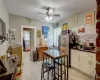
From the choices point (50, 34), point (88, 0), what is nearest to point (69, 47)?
point (88, 0)

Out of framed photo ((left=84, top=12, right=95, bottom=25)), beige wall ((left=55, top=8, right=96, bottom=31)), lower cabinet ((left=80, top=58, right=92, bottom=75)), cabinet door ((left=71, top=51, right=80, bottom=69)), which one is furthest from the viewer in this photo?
beige wall ((left=55, top=8, right=96, bottom=31))

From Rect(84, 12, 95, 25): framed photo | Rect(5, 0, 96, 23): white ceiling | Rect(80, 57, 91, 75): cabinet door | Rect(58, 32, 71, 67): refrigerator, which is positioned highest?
Rect(5, 0, 96, 23): white ceiling

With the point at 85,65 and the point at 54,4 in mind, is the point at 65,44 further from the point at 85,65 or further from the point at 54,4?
the point at 54,4

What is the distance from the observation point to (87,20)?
321 cm

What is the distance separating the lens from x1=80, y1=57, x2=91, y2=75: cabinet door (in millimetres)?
2650

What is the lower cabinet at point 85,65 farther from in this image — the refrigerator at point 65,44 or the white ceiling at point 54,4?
the white ceiling at point 54,4

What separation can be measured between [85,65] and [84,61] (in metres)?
0.14

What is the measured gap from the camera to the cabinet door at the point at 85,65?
2.65 meters

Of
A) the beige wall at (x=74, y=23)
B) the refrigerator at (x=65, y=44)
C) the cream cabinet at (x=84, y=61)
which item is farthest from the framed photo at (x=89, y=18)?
the cream cabinet at (x=84, y=61)

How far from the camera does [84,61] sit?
9.30ft

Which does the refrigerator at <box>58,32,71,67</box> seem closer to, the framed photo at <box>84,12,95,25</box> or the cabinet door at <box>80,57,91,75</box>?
the cabinet door at <box>80,57,91,75</box>

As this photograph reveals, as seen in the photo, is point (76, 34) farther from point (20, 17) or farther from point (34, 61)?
point (20, 17)

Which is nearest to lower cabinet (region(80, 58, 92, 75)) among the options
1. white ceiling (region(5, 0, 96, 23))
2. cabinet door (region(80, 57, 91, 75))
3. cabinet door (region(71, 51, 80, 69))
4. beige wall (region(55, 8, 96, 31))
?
cabinet door (region(80, 57, 91, 75))

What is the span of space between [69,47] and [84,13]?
1662 mm
